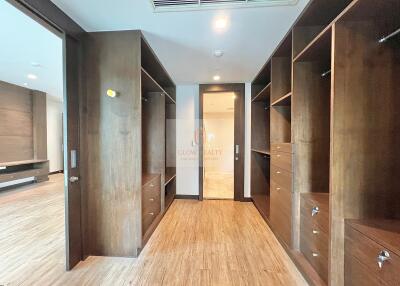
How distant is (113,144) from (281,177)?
6.44ft

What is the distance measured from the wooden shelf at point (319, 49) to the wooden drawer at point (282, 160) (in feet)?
3.21

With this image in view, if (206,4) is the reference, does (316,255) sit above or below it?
below

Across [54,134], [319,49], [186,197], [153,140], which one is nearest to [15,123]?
[54,134]

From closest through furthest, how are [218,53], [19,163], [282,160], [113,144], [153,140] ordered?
[113,144] < [282,160] < [218,53] < [153,140] < [19,163]

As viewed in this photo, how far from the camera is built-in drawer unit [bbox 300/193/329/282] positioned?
1.65m

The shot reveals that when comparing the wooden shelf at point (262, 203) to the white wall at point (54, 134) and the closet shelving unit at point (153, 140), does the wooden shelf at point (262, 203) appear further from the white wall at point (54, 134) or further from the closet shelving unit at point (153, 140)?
the white wall at point (54, 134)

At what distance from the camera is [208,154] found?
17.8 feet

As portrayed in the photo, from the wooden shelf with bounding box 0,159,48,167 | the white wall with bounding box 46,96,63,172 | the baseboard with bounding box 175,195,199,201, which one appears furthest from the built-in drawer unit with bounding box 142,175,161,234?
the white wall with bounding box 46,96,63,172

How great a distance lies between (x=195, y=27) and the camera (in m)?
2.07

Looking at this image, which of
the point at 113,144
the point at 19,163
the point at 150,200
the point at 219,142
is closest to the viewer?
the point at 113,144

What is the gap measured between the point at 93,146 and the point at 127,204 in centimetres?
73

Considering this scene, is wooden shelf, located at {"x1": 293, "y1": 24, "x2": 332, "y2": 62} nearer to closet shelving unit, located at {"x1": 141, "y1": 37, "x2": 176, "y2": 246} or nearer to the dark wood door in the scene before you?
closet shelving unit, located at {"x1": 141, "y1": 37, "x2": 176, "y2": 246}

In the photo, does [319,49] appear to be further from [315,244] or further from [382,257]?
[315,244]

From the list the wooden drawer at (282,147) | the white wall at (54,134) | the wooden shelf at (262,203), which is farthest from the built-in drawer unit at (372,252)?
the white wall at (54,134)
